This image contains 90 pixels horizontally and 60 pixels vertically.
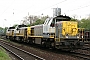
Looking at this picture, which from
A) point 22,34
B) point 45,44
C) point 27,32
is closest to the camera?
point 45,44

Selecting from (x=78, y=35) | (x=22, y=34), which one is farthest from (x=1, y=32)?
(x=78, y=35)

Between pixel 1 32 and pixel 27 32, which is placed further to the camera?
pixel 1 32

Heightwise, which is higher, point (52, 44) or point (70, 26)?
point (70, 26)

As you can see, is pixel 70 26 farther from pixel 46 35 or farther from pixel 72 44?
pixel 46 35

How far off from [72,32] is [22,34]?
58.5ft

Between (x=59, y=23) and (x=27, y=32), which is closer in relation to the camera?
(x=59, y=23)

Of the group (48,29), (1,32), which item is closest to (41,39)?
(48,29)

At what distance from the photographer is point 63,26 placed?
58.1 ft

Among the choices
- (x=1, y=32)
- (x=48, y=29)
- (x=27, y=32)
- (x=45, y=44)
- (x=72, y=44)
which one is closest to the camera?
(x=72, y=44)

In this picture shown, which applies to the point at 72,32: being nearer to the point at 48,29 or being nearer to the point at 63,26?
the point at 63,26

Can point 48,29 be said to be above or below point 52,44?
above

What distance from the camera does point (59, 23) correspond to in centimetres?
1812

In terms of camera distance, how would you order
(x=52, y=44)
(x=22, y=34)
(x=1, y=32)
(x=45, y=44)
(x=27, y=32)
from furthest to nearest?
(x=1, y=32), (x=22, y=34), (x=27, y=32), (x=45, y=44), (x=52, y=44)

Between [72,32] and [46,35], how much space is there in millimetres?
3470
